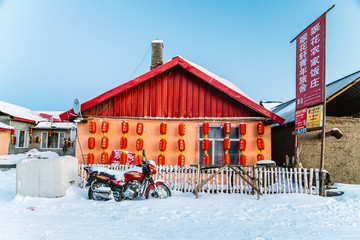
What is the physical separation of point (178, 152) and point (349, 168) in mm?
7649

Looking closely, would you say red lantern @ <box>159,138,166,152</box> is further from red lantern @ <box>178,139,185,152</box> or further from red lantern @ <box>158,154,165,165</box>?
red lantern @ <box>178,139,185,152</box>

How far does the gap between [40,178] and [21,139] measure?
1934cm

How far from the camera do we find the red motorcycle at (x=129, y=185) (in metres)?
8.41

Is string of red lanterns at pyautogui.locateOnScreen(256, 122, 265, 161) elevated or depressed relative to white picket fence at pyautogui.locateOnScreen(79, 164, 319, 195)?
elevated

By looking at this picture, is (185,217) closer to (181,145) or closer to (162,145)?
(181,145)

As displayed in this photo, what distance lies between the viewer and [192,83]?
12719mm

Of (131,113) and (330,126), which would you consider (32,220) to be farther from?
(330,126)

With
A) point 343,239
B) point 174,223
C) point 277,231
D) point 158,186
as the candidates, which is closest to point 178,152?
point 158,186

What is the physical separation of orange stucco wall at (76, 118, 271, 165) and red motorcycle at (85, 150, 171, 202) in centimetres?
372

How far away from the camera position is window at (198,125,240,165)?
12469mm

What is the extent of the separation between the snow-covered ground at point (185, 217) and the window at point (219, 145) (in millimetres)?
3214

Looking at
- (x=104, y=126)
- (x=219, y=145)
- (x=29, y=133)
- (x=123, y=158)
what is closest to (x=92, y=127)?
(x=104, y=126)

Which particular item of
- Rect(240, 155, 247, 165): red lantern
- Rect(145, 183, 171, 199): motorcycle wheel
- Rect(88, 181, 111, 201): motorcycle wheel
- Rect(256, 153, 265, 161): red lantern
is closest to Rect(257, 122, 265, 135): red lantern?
Rect(256, 153, 265, 161): red lantern

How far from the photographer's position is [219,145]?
1252 cm
